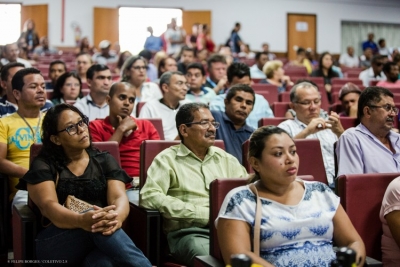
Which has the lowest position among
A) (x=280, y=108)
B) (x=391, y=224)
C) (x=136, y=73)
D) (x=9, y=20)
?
(x=391, y=224)

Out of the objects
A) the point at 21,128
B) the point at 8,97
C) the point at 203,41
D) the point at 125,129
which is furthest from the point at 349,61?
the point at 21,128

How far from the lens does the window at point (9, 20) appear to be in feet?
49.8

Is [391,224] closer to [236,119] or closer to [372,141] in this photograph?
[372,141]

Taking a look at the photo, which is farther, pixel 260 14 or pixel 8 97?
pixel 260 14

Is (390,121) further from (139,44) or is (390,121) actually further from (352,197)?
(139,44)

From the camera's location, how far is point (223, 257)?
2061 mm

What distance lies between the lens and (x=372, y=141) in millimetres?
3105

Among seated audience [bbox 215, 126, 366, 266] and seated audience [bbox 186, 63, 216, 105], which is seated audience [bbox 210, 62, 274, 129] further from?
seated audience [bbox 215, 126, 366, 266]

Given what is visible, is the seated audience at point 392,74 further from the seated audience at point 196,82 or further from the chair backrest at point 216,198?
the chair backrest at point 216,198

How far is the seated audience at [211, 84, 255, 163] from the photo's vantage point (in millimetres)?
3666

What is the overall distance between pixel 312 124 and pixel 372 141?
1.53 ft

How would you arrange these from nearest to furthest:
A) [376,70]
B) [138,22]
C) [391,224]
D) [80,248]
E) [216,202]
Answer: [216,202] < [391,224] < [80,248] < [376,70] < [138,22]

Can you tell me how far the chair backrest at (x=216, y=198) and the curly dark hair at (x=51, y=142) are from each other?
71 centimetres

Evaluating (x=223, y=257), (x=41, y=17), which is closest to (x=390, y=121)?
→ (x=223, y=257)
